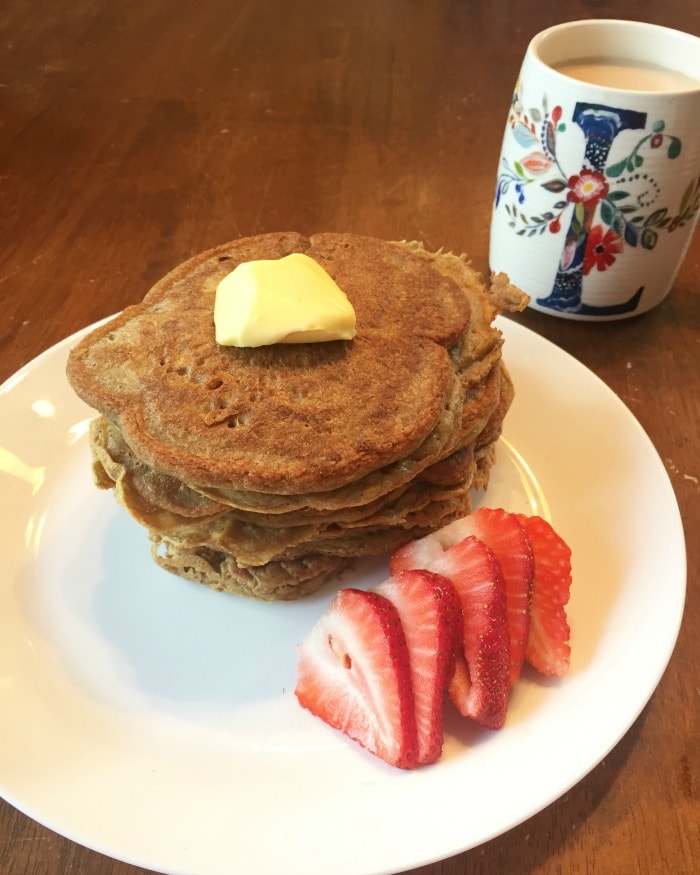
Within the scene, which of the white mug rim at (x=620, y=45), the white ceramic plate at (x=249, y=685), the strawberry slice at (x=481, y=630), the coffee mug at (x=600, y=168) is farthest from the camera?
the white mug rim at (x=620, y=45)

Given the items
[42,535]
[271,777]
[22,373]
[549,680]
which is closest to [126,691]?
[271,777]

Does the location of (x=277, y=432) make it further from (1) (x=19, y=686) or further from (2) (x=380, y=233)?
(2) (x=380, y=233)

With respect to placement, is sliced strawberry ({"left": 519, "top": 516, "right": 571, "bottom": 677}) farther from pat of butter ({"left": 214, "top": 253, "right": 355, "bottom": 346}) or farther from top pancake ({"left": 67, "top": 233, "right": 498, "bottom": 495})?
pat of butter ({"left": 214, "top": 253, "right": 355, "bottom": 346})

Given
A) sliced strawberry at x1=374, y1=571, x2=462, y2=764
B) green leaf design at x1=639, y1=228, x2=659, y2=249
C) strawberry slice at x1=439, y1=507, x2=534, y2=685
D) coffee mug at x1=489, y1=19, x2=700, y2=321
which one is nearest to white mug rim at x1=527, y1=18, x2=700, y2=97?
coffee mug at x1=489, y1=19, x2=700, y2=321

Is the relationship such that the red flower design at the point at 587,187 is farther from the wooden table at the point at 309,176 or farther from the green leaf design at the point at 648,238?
the wooden table at the point at 309,176

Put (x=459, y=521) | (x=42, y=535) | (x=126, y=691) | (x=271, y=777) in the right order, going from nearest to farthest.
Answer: (x=271, y=777)
(x=126, y=691)
(x=459, y=521)
(x=42, y=535)

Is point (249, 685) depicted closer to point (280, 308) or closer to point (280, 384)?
point (280, 384)

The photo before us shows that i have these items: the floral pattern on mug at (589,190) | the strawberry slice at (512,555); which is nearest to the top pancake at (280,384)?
the strawberry slice at (512,555)
